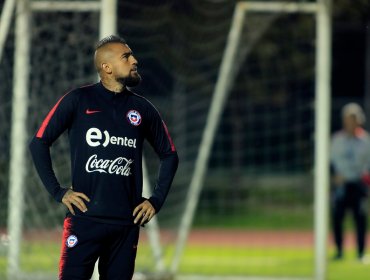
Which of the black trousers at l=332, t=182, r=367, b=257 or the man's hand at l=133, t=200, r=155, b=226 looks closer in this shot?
the man's hand at l=133, t=200, r=155, b=226

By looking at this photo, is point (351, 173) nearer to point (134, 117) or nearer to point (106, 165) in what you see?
point (134, 117)

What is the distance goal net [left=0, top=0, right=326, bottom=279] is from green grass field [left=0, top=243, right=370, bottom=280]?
0.02m

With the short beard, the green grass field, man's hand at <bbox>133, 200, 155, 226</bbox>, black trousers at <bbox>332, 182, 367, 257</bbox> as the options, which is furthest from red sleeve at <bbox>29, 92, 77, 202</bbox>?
black trousers at <bbox>332, 182, 367, 257</bbox>

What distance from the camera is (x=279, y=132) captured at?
21.0 m

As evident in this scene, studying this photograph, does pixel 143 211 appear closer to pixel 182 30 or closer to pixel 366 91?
pixel 182 30

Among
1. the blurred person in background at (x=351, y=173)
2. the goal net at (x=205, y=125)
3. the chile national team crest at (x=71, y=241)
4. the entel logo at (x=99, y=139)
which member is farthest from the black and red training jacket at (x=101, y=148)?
the blurred person in background at (x=351, y=173)

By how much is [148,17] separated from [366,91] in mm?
17537

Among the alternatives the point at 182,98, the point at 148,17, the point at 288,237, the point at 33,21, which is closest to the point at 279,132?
the point at 288,237

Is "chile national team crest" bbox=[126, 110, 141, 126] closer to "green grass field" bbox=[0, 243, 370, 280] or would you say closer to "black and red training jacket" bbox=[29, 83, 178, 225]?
"black and red training jacket" bbox=[29, 83, 178, 225]

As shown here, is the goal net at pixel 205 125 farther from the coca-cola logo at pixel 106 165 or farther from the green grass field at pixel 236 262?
the coca-cola logo at pixel 106 165

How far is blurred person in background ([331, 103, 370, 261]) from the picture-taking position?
47.6 feet

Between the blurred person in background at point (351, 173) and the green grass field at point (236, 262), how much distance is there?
1.26 feet

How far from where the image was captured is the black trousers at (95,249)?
588 cm

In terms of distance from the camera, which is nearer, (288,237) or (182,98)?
(182,98)
